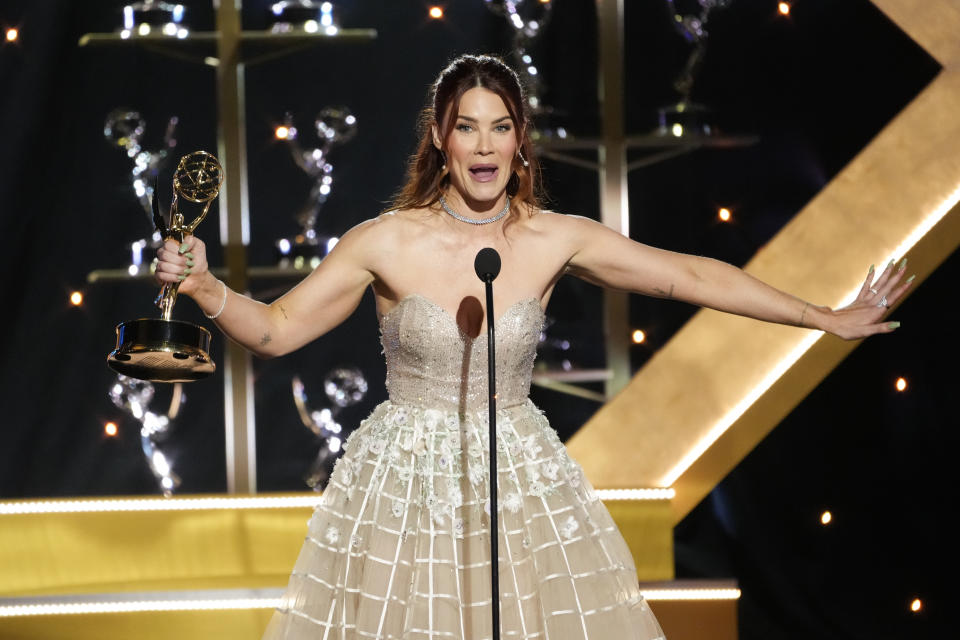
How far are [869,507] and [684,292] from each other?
209 centimetres

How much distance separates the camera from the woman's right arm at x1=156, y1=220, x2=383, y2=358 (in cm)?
213

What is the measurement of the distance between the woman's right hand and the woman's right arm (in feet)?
0.11

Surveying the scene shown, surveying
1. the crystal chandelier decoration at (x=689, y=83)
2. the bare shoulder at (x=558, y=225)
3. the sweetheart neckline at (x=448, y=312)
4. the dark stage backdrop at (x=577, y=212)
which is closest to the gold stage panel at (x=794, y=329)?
the dark stage backdrop at (x=577, y=212)

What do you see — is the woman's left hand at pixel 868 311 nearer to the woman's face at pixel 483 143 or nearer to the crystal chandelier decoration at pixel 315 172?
the woman's face at pixel 483 143

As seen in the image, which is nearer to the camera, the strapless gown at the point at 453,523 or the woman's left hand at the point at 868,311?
the strapless gown at the point at 453,523

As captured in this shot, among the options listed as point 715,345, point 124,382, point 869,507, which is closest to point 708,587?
point 715,345

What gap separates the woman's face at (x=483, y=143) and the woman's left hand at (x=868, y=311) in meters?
0.70

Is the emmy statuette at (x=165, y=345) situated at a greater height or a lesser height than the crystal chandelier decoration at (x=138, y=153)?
lesser

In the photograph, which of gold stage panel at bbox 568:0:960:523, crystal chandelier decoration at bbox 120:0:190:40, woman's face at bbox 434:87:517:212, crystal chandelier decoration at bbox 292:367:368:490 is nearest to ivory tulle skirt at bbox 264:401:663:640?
woman's face at bbox 434:87:517:212

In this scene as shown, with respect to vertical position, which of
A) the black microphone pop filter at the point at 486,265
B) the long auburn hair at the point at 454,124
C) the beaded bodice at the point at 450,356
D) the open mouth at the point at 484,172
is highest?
the long auburn hair at the point at 454,124

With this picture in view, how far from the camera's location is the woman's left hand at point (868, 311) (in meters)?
2.31

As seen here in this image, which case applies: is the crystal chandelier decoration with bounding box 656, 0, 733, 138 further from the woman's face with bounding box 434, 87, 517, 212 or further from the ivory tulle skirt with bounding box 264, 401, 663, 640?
the ivory tulle skirt with bounding box 264, 401, 663, 640

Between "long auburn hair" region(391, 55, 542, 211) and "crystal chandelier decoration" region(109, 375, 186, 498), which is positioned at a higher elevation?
"long auburn hair" region(391, 55, 542, 211)

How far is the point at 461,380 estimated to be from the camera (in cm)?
221
